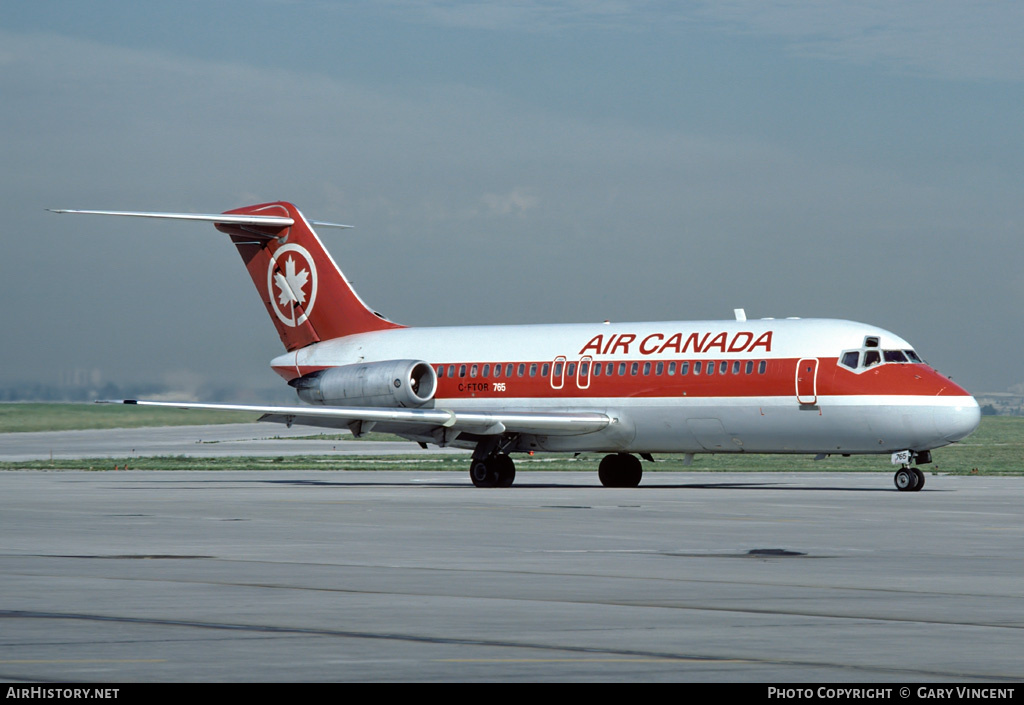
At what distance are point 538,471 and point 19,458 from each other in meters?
23.1

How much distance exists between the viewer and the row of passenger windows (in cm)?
3909

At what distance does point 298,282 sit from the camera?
4906 centimetres

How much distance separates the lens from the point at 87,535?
2289cm

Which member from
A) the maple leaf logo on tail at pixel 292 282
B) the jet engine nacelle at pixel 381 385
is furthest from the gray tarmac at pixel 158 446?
the jet engine nacelle at pixel 381 385

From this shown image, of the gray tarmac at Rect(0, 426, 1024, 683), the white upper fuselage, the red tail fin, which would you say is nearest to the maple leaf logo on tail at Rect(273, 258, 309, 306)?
the red tail fin

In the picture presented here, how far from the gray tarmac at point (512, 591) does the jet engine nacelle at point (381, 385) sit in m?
13.1

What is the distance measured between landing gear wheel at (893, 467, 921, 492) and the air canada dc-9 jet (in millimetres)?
35

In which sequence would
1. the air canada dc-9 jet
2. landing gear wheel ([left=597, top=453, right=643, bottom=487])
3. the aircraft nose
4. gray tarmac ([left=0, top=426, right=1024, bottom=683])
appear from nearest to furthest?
gray tarmac ([left=0, top=426, right=1024, bottom=683]) → the aircraft nose → the air canada dc-9 jet → landing gear wheel ([left=597, top=453, right=643, bottom=487])

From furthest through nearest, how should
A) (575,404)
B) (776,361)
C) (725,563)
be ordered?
(575,404) → (776,361) → (725,563)

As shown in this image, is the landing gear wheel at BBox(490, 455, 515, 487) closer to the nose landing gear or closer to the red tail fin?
the red tail fin
